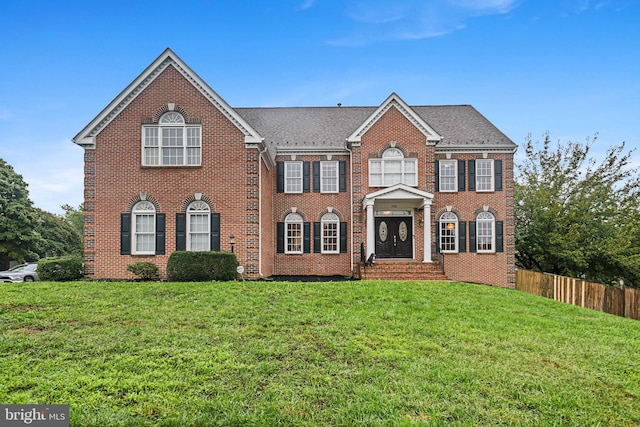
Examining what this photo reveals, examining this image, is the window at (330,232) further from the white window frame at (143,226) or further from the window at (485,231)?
the white window frame at (143,226)

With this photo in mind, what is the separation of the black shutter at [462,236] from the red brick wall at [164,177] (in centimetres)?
993

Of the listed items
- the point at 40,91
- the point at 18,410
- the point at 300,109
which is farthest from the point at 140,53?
the point at 18,410

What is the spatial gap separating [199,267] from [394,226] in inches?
380

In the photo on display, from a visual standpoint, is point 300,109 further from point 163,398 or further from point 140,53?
point 163,398

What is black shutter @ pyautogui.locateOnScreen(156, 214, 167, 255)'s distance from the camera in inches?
618

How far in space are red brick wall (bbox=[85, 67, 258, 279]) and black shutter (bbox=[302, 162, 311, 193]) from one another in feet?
12.7

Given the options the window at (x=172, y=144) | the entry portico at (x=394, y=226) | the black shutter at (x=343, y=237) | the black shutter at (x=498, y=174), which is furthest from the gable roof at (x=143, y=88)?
the black shutter at (x=498, y=174)

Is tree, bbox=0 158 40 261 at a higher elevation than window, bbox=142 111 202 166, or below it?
below

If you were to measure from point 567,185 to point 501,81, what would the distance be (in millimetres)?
9371

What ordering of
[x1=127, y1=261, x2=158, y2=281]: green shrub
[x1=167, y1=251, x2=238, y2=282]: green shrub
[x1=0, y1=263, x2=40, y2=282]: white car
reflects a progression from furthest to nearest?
[x1=0, y1=263, x2=40, y2=282]: white car, [x1=127, y1=261, x2=158, y2=281]: green shrub, [x1=167, y1=251, x2=238, y2=282]: green shrub

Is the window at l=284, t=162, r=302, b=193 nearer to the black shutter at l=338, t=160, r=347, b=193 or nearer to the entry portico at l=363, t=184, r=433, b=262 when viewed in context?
the black shutter at l=338, t=160, r=347, b=193

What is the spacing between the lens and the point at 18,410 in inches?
171

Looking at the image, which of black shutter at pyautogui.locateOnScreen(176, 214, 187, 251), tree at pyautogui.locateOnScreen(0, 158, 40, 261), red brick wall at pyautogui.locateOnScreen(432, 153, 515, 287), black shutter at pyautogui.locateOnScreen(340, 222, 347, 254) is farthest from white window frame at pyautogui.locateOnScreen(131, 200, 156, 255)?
tree at pyautogui.locateOnScreen(0, 158, 40, 261)

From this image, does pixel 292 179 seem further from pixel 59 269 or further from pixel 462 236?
pixel 59 269
